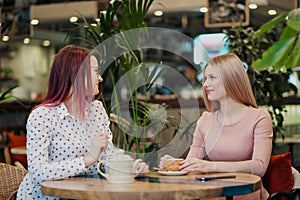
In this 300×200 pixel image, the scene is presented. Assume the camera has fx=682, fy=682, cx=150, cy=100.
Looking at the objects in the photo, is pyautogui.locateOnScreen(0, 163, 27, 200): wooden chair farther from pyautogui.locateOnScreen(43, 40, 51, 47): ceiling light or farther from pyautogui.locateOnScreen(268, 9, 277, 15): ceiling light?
pyautogui.locateOnScreen(43, 40, 51, 47): ceiling light

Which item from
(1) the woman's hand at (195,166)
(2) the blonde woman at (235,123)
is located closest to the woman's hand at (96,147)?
(1) the woman's hand at (195,166)

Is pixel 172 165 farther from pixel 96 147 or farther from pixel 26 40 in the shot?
pixel 26 40

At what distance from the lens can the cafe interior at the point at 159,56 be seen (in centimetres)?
565

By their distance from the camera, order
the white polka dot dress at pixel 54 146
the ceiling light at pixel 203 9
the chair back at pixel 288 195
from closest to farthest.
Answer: the white polka dot dress at pixel 54 146 → the chair back at pixel 288 195 → the ceiling light at pixel 203 9

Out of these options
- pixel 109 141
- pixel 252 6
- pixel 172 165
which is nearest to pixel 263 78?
pixel 252 6

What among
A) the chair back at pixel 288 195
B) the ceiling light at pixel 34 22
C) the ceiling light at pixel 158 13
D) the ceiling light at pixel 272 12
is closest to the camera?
the chair back at pixel 288 195

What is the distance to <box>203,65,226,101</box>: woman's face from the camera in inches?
141

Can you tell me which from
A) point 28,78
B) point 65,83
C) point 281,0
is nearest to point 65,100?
point 65,83

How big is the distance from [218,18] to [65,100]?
3.65m

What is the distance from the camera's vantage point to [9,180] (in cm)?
380

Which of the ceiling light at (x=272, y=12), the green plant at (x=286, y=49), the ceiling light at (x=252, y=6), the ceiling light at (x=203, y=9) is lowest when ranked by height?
the ceiling light at (x=203, y=9)

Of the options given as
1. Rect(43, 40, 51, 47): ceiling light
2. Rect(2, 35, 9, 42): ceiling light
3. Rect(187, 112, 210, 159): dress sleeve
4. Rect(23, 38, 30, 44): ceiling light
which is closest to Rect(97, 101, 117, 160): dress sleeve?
Rect(187, 112, 210, 159): dress sleeve

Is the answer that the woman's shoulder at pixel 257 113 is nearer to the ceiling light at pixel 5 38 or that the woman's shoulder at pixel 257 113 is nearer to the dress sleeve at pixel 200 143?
the dress sleeve at pixel 200 143

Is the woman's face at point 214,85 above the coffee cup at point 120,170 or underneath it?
above
